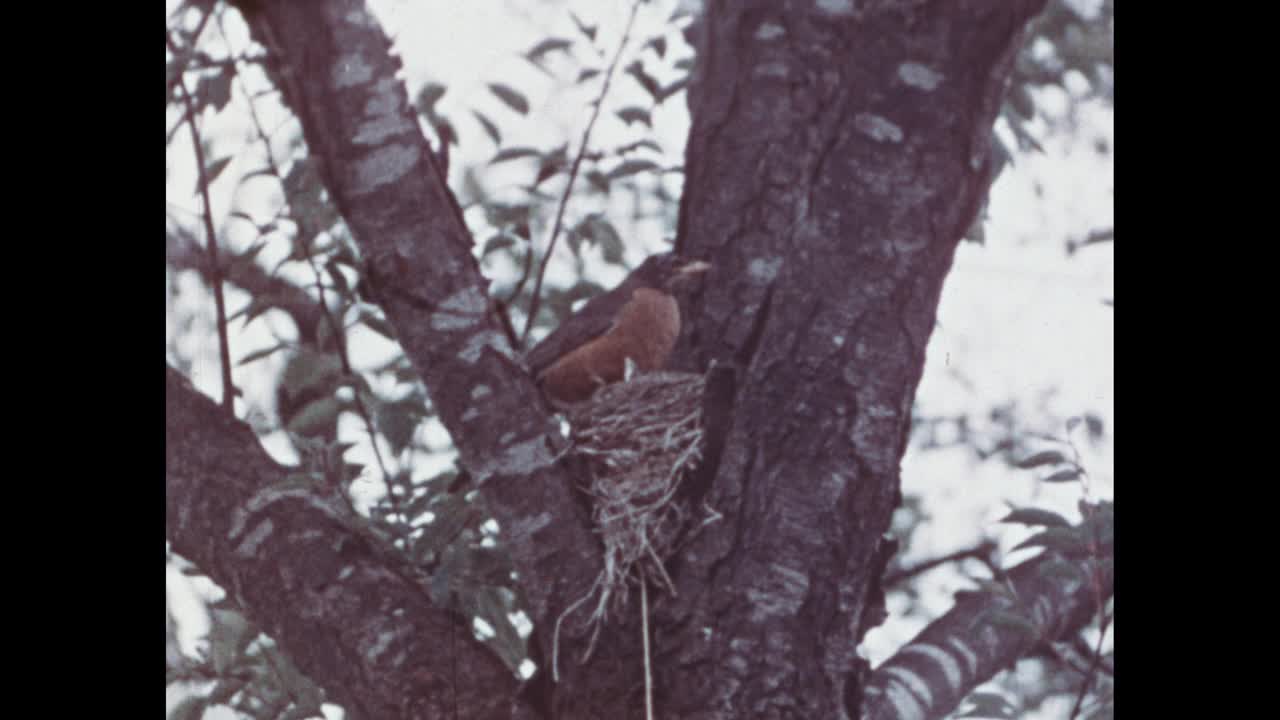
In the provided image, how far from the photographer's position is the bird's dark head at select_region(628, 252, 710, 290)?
9.27ft

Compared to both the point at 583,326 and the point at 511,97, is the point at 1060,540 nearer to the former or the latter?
the point at 583,326

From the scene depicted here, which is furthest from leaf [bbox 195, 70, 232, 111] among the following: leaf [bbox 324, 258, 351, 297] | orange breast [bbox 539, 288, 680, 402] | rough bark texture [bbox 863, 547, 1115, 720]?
rough bark texture [bbox 863, 547, 1115, 720]

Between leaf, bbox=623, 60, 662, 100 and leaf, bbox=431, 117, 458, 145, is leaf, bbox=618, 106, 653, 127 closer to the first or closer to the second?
leaf, bbox=623, 60, 662, 100

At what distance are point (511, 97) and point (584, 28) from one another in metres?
0.23

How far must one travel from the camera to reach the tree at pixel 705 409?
93.1 inches

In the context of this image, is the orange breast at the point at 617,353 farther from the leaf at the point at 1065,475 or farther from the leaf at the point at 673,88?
the leaf at the point at 1065,475

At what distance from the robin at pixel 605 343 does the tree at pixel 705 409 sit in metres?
0.68

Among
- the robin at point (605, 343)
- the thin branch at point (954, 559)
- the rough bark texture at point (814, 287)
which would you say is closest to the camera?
the rough bark texture at point (814, 287)

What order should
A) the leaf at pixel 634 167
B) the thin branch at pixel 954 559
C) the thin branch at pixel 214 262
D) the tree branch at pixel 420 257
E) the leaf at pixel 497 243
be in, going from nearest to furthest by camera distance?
1. the tree branch at pixel 420 257
2. the thin branch at pixel 214 262
3. the leaf at pixel 497 243
4. the leaf at pixel 634 167
5. the thin branch at pixel 954 559

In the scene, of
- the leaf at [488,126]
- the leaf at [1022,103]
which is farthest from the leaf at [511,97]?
the leaf at [1022,103]

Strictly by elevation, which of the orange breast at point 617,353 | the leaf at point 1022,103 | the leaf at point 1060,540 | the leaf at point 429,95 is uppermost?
the leaf at point 429,95

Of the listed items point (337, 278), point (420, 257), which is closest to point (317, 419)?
point (337, 278)
